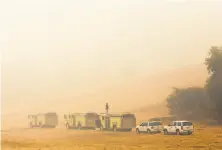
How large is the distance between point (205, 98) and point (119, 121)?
13.4m

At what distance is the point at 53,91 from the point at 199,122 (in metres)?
23.2

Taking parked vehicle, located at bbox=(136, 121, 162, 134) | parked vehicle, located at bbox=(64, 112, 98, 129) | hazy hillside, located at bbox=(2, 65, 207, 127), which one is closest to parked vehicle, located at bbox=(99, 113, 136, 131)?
parked vehicle, located at bbox=(136, 121, 162, 134)

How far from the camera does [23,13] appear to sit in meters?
61.8

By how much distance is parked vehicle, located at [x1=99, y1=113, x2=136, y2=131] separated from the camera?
123 feet

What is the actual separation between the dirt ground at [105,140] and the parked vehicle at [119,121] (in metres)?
0.73

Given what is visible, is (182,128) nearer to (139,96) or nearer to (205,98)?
(205,98)

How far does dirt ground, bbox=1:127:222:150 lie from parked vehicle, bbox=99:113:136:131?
73 centimetres

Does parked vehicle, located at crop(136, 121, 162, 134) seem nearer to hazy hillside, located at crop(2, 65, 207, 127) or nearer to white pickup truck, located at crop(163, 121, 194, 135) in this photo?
white pickup truck, located at crop(163, 121, 194, 135)

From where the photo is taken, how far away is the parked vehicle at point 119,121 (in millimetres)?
37406

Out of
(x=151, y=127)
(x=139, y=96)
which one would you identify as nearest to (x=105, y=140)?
(x=151, y=127)

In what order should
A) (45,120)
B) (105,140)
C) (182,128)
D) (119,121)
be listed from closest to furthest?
(105,140), (182,128), (119,121), (45,120)

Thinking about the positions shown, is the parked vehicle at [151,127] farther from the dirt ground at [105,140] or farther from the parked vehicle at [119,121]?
the parked vehicle at [119,121]

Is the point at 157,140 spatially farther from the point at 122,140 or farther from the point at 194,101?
the point at 194,101

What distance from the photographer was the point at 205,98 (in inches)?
1817
